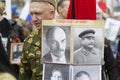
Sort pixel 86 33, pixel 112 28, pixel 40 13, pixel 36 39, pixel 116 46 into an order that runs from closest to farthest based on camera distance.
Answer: pixel 86 33
pixel 40 13
pixel 36 39
pixel 116 46
pixel 112 28

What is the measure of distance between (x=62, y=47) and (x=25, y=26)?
3571 mm

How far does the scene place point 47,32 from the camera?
2941mm

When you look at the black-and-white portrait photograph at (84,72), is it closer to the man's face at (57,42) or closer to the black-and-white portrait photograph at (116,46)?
the man's face at (57,42)

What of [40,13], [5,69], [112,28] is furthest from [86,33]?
[112,28]

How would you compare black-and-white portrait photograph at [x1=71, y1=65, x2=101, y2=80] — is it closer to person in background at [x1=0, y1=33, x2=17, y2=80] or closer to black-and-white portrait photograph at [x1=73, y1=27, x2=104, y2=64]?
black-and-white portrait photograph at [x1=73, y1=27, x2=104, y2=64]

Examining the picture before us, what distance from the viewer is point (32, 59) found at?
10.8 feet

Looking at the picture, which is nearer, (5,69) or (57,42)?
(57,42)

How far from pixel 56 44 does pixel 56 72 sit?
190 mm

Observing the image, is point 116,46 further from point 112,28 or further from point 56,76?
point 56,76

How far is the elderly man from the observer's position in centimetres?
321

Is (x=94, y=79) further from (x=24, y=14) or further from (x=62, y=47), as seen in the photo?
(x=24, y=14)

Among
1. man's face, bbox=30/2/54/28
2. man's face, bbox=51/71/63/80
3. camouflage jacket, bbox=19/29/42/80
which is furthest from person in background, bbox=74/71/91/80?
man's face, bbox=30/2/54/28

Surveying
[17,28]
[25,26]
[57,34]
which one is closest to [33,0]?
[57,34]

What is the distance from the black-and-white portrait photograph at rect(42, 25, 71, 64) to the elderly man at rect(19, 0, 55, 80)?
0.27 meters
